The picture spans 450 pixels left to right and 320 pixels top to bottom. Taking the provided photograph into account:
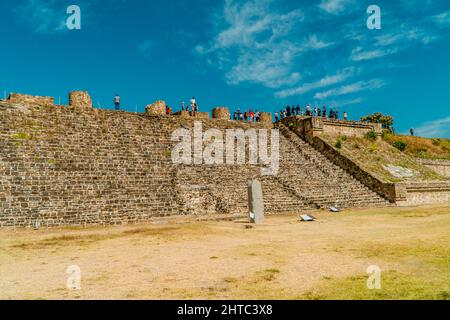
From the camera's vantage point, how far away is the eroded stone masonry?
1596 centimetres

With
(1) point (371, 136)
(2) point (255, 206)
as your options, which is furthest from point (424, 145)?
(2) point (255, 206)

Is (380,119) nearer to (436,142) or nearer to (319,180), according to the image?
(436,142)

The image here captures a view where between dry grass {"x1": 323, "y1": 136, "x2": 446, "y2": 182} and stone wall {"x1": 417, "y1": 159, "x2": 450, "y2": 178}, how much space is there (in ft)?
14.0

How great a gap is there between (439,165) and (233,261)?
30091mm

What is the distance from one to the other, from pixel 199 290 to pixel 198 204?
12649mm

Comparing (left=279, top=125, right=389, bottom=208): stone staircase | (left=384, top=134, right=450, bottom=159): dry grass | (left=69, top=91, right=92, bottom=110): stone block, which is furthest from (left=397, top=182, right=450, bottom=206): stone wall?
(left=69, top=91, right=92, bottom=110): stone block

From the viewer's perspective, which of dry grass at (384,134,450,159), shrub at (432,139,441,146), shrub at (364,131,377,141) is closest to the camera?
shrub at (364,131,377,141)

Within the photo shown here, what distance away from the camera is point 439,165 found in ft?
106

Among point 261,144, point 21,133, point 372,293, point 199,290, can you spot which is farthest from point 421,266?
point 261,144

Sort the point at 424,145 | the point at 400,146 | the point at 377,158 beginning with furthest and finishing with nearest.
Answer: the point at 424,145, the point at 400,146, the point at 377,158

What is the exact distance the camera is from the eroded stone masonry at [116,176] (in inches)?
628

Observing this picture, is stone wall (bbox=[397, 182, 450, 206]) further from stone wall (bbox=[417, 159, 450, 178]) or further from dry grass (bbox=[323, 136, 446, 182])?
stone wall (bbox=[417, 159, 450, 178])

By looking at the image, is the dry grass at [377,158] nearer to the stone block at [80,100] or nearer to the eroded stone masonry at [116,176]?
the eroded stone masonry at [116,176]
